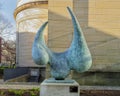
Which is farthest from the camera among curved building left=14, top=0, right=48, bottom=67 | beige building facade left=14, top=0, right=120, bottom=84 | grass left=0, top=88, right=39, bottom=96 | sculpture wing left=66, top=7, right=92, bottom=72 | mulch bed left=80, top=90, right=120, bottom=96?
curved building left=14, top=0, right=48, bottom=67

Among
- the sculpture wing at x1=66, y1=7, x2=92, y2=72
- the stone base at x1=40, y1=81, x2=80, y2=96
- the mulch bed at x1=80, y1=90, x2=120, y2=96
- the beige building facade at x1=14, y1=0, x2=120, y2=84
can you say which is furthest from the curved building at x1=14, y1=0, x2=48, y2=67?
the sculpture wing at x1=66, y1=7, x2=92, y2=72

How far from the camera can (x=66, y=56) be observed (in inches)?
376

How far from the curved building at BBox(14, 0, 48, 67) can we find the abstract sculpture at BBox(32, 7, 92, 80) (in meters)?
16.6

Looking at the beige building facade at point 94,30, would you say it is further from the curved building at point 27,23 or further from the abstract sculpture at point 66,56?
the curved building at point 27,23

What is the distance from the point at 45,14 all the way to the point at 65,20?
965 centimetres

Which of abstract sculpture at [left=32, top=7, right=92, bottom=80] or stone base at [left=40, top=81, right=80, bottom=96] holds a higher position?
abstract sculpture at [left=32, top=7, right=92, bottom=80]

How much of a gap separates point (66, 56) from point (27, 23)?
732 inches

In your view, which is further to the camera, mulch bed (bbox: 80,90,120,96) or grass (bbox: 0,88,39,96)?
mulch bed (bbox: 80,90,120,96)

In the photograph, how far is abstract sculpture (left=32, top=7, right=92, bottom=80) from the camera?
901cm

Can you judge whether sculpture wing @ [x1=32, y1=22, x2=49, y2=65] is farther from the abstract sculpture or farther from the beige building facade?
the beige building facade

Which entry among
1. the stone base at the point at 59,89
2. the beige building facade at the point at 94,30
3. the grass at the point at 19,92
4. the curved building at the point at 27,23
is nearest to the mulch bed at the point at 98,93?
the grass at the point at 19,92

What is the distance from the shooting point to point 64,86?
9.12m

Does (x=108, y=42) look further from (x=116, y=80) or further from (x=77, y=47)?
(x=77, y=47)

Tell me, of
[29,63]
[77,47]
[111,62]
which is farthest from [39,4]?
[77,47]
